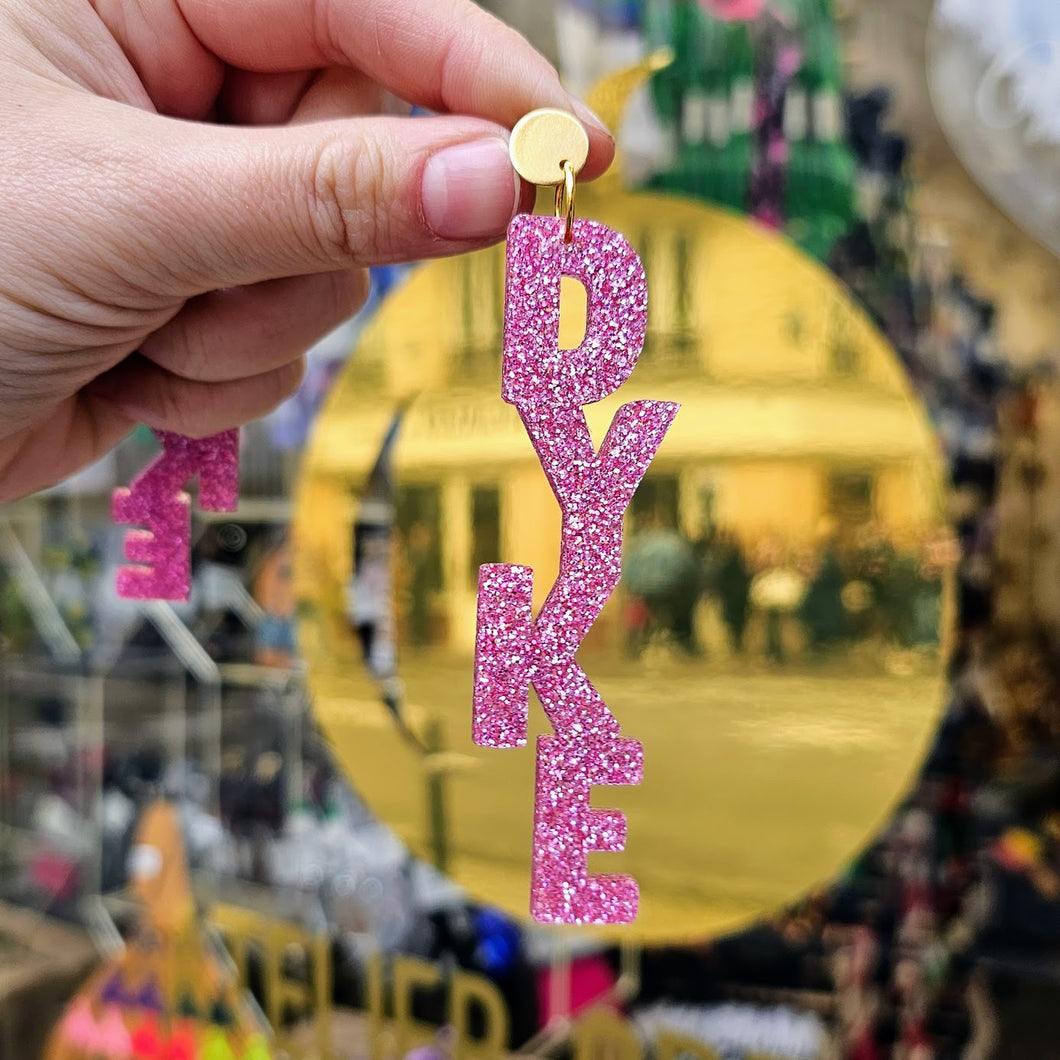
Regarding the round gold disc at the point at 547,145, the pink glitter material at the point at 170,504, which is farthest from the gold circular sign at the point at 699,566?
the round gold disc at the point at 547,145

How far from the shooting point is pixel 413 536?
135 centimetres

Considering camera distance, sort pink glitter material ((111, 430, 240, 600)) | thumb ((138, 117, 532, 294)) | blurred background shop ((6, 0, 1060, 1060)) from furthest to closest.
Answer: blurred background shop ((6, 0, 1060, 1060)) < pink glitter material ((111, 430, 240, 600)) < thumb ((138, 117, 532, 294))

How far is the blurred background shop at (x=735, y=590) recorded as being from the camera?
3.53 feet

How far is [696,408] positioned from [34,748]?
53.5 inches

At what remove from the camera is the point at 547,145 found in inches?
22.5

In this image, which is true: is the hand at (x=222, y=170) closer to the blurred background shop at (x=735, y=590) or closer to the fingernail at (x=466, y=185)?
the fingernail at (x=466, y=185)

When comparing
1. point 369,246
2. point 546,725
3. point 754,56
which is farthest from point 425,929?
point 754,56

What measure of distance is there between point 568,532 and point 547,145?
234 mm

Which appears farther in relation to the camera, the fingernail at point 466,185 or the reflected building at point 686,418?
the reflected building at point 686,418

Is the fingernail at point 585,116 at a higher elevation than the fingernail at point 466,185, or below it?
higher

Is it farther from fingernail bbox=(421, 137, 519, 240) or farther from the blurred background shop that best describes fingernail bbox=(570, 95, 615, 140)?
the blurred background shop

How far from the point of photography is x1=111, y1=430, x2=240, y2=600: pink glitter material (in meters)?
0.79

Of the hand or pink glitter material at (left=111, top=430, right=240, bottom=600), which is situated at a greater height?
the hand

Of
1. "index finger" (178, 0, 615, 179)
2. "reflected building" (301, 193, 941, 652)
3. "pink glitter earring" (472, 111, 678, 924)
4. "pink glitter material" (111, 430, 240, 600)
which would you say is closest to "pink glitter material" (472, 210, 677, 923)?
"pink glitter earring" (472, 111, 678, 924)
